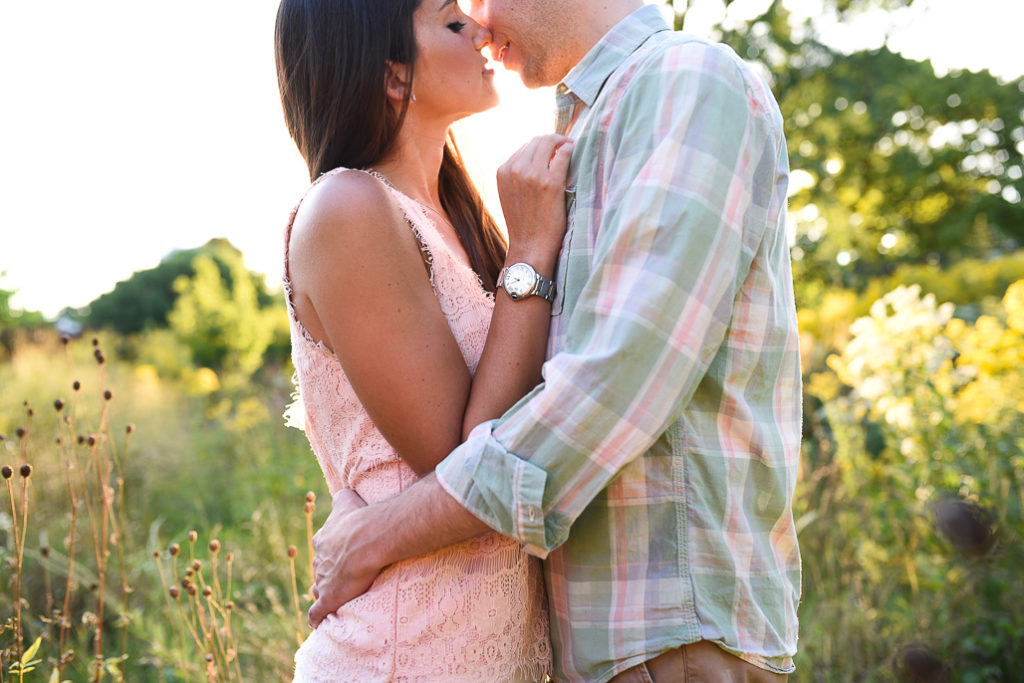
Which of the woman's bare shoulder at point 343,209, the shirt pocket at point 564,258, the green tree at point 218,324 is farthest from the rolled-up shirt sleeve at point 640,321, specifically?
the green tree at point 218,324

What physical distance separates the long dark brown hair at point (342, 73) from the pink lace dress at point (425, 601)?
0.21m

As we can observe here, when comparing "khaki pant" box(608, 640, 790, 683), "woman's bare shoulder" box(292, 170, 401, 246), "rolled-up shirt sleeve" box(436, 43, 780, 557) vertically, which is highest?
"woman's bare shoulder" box(292, 170, 401, 246)

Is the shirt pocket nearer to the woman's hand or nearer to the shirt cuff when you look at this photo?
the woman's hand

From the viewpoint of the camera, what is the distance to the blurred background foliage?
3350 millimetres

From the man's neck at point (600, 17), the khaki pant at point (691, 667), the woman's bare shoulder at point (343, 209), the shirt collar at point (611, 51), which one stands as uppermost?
the man's neck at point (600, 17)

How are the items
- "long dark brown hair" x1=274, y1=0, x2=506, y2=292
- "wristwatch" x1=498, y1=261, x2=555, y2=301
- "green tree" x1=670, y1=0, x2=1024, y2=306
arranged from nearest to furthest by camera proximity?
"wristwatch" x1=498, y1=261, x2=555, y2=301, "long dark brown hair" x1=274, y1=0, x2=506, y2=292, "green tree" x1=670, y1=0, x2=1024, y2=306

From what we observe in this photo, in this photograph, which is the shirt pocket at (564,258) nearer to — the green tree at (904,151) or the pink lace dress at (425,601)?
the pink lace dress at (425,601)

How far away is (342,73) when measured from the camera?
5.99 feet

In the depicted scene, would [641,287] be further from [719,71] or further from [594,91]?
[594,91]

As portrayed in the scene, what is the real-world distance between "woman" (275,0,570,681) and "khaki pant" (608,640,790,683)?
0.30 m

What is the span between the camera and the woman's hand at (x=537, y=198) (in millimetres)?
1557

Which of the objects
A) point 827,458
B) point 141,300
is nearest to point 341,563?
point 827,458

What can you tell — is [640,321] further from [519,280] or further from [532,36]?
[532,36]

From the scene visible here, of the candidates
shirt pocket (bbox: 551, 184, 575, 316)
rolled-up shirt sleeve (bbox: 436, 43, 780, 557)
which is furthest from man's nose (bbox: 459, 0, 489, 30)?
rolled-up shirt sleeve (bbox: 436, 43, 780, 557)
